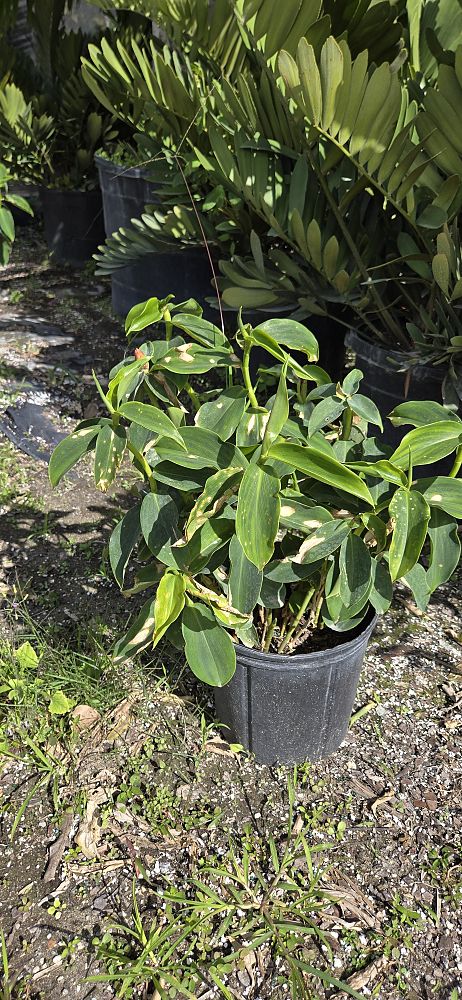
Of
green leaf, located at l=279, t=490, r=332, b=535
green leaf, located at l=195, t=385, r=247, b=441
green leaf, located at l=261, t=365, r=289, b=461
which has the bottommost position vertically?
green leaf, located at l=279, t=490, r=332, b=535

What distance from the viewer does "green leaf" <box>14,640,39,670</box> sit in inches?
64.3

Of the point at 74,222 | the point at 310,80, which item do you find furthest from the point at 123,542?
the point at 74,222

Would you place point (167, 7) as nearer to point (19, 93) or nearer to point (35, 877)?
point (35, 877)

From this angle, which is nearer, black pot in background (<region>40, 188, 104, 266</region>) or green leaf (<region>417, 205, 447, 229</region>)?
green leaf (<region>417, 205, 447, 229</region>)

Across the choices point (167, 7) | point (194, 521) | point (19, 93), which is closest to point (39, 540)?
point (194, 521)

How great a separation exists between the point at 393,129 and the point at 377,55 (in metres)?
0.43

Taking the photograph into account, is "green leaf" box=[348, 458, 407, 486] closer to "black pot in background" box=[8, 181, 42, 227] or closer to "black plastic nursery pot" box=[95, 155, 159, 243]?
"black plastic nursery pot" box=[95, 155, 159, 243]

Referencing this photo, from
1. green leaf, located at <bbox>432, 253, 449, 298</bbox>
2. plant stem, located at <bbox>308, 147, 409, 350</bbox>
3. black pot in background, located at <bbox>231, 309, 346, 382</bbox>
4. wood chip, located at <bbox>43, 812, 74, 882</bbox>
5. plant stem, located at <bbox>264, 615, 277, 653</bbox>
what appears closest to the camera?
wood chip, located at <bbox>43, 812, 74, 882</bbox>

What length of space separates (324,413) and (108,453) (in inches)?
13.3

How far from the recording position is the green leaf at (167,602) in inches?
43.6

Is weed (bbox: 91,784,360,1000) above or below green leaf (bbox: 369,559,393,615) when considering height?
below

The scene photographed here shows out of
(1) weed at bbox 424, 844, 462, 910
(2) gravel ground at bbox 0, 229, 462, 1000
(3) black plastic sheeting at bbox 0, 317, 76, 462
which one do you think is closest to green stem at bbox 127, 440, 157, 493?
(2) gravel ground at bbox 0, 229, 462, 1000

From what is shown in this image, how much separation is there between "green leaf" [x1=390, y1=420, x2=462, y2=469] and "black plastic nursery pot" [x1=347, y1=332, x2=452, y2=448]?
2.74 ft

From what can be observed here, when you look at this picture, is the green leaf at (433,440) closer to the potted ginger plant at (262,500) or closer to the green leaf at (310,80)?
the potted ginger plant at (262,500)
